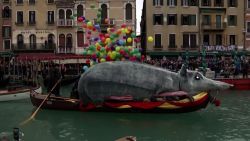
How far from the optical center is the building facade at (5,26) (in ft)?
188

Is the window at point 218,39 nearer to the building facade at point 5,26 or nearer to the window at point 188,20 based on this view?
the window at point 188,20

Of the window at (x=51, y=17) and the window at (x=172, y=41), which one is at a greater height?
the window at (x=51, y=17)

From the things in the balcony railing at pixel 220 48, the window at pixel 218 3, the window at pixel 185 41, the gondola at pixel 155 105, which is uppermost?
the window at pixel 218 3

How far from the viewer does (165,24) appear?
5669cm

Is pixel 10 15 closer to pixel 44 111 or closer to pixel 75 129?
pixel 44 111

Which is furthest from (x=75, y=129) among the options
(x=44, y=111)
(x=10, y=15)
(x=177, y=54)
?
(x=10, y=15)

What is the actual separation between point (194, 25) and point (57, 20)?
16.3 m

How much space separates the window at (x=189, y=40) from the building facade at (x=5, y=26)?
20855 mm

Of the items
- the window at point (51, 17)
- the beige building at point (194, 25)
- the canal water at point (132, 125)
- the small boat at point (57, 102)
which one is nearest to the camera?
the canal water at point (132, 125)

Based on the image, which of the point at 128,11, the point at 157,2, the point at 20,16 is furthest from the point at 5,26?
the point at 157,2

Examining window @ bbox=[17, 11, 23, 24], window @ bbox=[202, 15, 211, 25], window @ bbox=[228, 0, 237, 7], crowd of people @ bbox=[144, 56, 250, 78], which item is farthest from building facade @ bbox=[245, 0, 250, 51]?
window @ bbox=[17, 11, 23, 24]

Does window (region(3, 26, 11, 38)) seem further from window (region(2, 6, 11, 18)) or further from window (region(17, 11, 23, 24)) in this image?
window (region(17, 11, 23, 24))

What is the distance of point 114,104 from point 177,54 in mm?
33487

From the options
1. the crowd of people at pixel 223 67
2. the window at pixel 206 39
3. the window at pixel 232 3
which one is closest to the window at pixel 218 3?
the window at pixel 232 3
